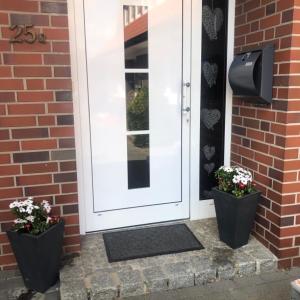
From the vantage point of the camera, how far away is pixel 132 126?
9.08 feet

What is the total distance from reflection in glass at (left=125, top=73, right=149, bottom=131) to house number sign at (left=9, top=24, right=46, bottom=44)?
2.35ft

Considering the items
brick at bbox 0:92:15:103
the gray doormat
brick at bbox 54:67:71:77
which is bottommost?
the gray doormat

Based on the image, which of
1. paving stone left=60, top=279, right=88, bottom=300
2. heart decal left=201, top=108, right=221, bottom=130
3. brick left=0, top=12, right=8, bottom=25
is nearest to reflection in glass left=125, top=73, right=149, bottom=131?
heart decal left=201, top=108, right=221, bottom=130

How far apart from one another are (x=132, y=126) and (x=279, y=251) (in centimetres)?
139

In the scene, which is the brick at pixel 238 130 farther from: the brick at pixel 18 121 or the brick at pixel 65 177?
the brick at pixel 18 121

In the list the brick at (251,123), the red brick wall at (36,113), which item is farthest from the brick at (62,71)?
the brick at (251,123)

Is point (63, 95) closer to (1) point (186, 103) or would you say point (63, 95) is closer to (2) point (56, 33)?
(2) point (56, 33)

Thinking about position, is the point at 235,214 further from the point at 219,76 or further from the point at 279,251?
the point at 219,76

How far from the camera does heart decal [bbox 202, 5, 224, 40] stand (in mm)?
2752

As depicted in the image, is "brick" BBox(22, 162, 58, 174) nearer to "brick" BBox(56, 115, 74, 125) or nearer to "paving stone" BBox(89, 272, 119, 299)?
"brick" BBox(56, 115, 74, 125)

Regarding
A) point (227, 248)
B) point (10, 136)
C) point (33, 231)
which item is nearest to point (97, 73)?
point (10, 136)

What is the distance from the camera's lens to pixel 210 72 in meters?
2.85

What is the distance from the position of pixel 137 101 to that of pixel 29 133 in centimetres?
87

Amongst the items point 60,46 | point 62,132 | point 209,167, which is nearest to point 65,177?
point 62,132
